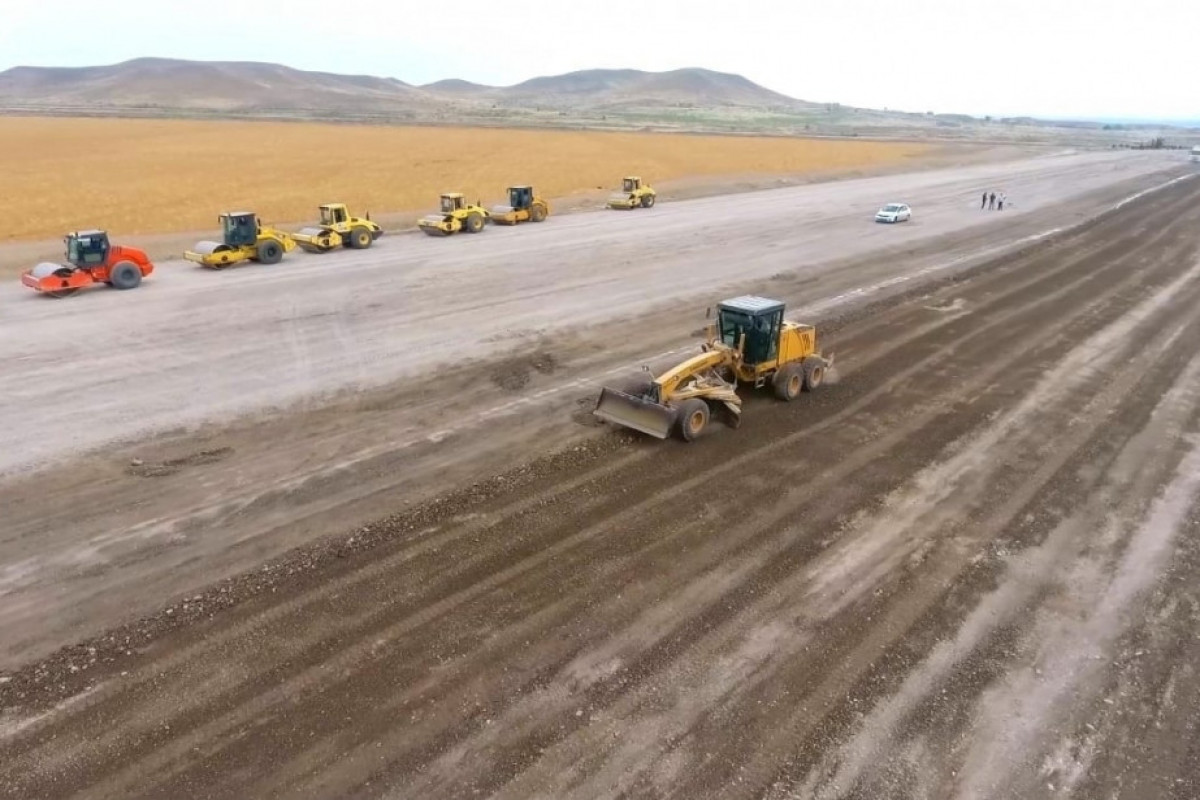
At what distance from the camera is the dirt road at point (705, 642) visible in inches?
293

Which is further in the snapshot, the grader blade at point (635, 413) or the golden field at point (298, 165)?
the golden field at point (298, 165)

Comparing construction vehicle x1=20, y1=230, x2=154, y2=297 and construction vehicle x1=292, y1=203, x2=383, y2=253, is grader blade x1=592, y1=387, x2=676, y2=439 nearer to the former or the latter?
construction vehicle x1=20, y1=230, x2=154, y2=297

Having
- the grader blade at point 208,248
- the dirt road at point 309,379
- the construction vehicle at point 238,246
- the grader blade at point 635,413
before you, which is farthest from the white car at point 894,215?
the grader blade at point 208,248

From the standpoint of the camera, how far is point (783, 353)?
16.3m

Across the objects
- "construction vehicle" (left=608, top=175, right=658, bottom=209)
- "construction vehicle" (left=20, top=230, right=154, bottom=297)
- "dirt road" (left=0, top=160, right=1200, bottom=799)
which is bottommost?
"dirt road" (left=0, top=160, right=1200, bottom=799)

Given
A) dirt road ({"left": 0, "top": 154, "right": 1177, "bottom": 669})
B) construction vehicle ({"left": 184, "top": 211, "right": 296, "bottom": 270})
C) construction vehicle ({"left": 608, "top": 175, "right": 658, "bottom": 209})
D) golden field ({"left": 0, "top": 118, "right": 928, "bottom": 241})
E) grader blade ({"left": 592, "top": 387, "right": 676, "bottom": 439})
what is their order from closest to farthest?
dirt road ({"left": 0, "top": 154, "right": 1177, "bottom": 669}) → grader blade ({"left": 592, "top": 387, "right": 676, "bottom": 439}) → construction vehicle ({"left": 184, "top": 211, "right": 296, "bottom": 270}) → golden field ({"left": 0, "top": 118, "right": 928, "bottom": 241}) → construction vehicle ({"left": 608, "top": 175, "right": 658, "bottom": 209})

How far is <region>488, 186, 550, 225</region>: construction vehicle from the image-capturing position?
130 feet

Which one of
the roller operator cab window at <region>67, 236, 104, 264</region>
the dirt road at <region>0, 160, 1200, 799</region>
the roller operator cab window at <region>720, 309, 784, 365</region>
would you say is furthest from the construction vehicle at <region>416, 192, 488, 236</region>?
the dirt road at <region>0, 160, 1200, 799</region>

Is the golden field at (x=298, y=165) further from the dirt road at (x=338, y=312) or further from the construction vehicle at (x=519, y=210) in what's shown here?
the dirt road at (x=338, y=312)

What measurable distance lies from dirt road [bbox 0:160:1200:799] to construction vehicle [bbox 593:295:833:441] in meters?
0.55

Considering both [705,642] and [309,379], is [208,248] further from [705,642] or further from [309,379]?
[705,642]

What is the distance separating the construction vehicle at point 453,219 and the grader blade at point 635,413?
2340 cm

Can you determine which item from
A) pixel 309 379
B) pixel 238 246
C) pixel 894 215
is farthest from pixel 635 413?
pixel 894 215

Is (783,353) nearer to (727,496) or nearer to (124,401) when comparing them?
(727,496)
